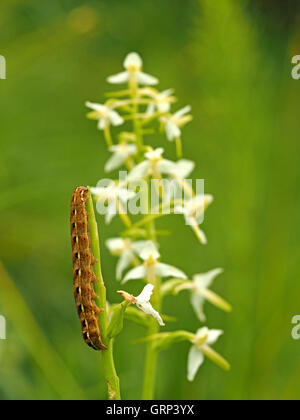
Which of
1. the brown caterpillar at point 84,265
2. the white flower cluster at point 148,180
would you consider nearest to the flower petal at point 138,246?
the white flower cluster at point 148,180

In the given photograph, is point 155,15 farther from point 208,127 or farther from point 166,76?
point 208,127

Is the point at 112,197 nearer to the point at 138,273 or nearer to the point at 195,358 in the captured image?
the point at 138,273

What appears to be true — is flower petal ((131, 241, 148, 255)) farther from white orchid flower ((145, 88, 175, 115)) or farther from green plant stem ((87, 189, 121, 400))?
green plant stem ((87, 189, 121, 400))

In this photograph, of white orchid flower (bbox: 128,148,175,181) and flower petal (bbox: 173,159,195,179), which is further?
flower petal (bbox: 173,159,195,179)

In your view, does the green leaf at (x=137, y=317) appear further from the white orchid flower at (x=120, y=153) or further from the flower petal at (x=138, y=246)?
the white orchid flower at (x=120, y=153)

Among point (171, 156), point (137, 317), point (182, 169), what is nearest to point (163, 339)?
point (137, 317)
